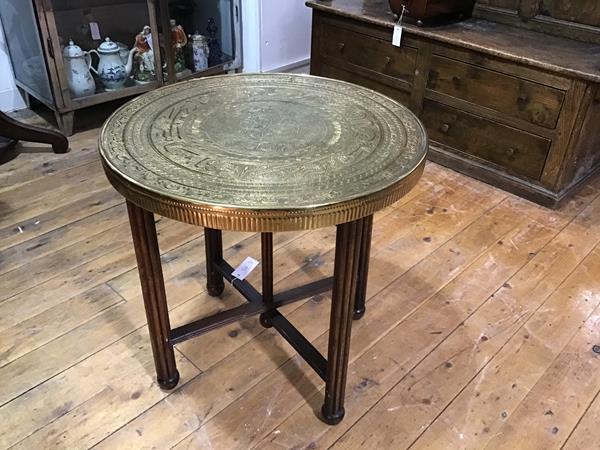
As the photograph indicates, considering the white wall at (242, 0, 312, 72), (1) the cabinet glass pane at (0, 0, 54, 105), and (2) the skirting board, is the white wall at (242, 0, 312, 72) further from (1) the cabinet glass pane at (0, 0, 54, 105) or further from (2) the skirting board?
(1) the cabinet glass pane at (0, 0, 54, 105)

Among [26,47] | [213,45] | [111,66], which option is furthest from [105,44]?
[213,45]

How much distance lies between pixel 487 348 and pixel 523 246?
58cm

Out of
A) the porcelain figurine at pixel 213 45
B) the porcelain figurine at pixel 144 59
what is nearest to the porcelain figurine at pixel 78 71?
the porcelain figurine at pixel 144 59

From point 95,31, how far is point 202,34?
1.86ft

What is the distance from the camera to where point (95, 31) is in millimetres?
2707

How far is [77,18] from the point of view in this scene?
8.53 ft

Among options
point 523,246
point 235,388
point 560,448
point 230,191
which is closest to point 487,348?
point 560,448

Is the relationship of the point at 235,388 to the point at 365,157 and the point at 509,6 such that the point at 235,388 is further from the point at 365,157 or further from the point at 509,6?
the point at 509,6

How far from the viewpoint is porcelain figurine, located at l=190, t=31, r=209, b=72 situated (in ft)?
9.59

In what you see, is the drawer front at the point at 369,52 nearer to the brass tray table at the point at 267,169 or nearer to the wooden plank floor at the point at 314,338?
the wooden plank floor at the point at 314,338

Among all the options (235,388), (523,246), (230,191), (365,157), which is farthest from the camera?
(523,246)

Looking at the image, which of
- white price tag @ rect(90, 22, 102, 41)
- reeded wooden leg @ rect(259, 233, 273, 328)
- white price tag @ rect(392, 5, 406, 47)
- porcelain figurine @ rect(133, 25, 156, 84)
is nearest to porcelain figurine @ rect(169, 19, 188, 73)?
porcelain figurine @ rect(133, 25, 156, 84)

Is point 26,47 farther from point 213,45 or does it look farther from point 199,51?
point 213,45

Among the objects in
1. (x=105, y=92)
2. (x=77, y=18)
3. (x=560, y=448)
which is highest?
(x=77, y=18)
